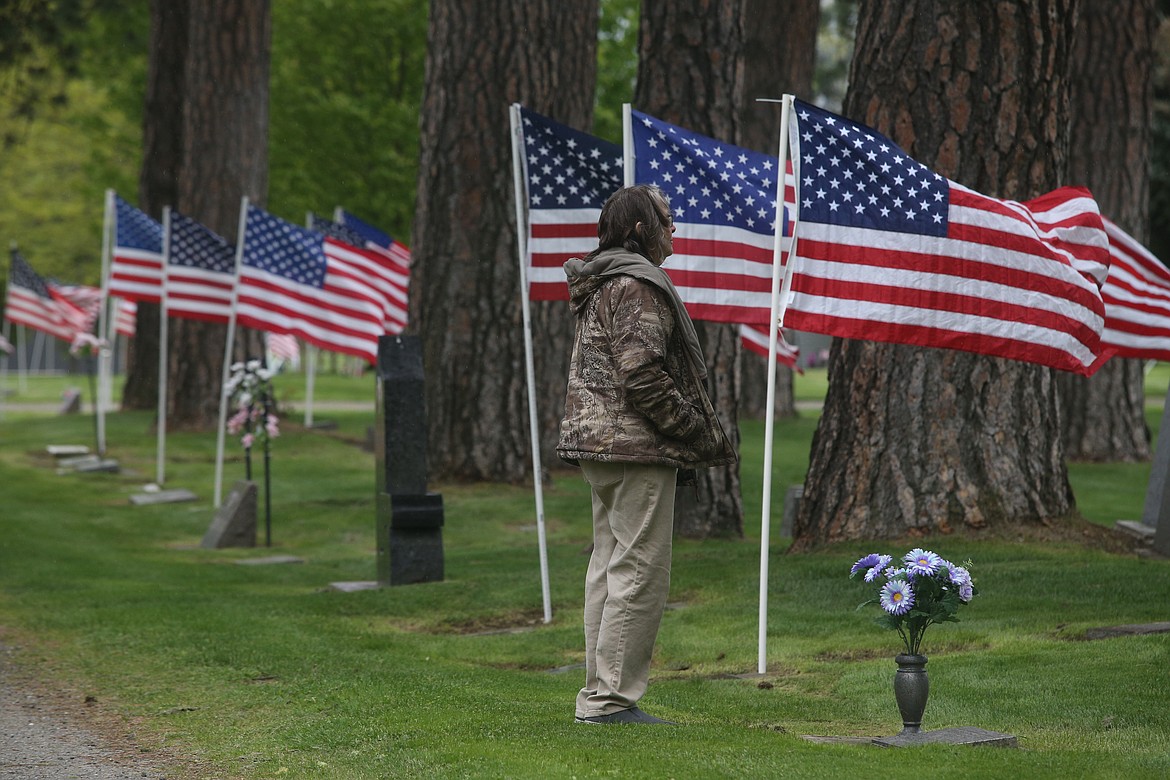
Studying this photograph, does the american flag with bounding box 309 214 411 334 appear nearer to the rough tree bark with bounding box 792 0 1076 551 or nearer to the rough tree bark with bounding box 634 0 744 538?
the rough tree bark with bounding box 634 0 744 538

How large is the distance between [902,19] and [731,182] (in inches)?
99.3

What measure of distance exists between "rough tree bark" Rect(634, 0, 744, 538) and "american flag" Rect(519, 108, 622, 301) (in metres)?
3.22

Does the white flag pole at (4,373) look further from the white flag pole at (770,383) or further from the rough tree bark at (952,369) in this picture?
the white flag pole at (770,383)

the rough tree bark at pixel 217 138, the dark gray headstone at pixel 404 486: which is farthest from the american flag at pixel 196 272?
the dark gray headstone at pixel 404 486

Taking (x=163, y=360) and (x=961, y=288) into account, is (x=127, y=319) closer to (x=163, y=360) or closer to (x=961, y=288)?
(x=163, y=360)

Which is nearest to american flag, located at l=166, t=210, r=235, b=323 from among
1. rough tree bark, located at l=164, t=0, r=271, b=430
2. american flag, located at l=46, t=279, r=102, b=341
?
rough tree bark, located at l=164, t=0, r=271, b=430

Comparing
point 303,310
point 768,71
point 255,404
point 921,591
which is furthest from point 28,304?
point 921,591

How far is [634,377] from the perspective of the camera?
5.79 metres

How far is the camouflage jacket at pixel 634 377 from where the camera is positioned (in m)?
5.81

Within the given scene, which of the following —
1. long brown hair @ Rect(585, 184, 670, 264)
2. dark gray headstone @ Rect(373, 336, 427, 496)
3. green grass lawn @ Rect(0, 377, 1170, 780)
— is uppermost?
long brown hair @ Rect(585, 184, 670, 264)

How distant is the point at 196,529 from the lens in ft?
54.4

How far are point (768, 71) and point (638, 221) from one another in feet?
69.1

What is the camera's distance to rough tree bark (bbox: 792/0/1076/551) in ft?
33.7

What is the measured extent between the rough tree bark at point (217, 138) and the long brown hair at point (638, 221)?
19.0m
